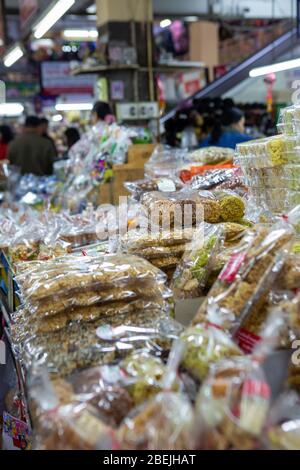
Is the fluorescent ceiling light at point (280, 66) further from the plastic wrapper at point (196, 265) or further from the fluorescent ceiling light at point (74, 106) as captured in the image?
the fluorescent ceiling light at point (74, 106)

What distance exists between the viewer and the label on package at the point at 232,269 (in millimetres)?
1231

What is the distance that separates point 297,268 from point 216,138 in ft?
15.1

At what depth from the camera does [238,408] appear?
0.84m

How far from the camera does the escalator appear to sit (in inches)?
335

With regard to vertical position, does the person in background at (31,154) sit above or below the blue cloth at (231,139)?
below

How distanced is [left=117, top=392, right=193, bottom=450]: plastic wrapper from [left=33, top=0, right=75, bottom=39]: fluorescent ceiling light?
5.11 meters

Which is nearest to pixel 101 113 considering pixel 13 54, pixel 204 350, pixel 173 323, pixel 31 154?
pixel 31 154

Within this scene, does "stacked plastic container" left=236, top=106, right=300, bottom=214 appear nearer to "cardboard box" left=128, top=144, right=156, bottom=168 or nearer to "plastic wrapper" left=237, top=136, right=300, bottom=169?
"plastic wrapper" left=237, top=136, right=300, bottom=169

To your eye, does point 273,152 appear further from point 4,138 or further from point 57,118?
point 57,118

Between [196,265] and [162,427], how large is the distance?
0.75m

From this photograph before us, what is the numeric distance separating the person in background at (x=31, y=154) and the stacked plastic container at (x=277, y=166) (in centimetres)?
496

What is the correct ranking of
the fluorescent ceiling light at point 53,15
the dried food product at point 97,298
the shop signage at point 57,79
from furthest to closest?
1. the shop signage at point 57,79
2. the fluorescent ceiling light at point 53,15
3. the dried food product at point 97,298

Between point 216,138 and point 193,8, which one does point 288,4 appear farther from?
point 216,138

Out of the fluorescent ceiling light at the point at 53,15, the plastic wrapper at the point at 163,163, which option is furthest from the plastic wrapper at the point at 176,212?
the fluorescent ceiling light at the point at 53,15
